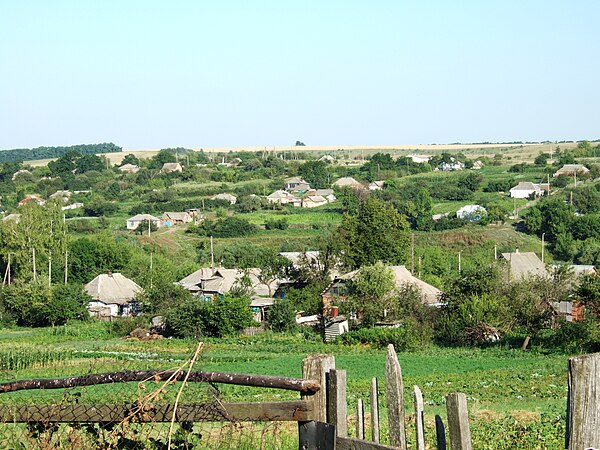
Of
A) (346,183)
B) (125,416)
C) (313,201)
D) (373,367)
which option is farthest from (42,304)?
(346,183)

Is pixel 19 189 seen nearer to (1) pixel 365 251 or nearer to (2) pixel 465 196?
(2) pixel 465 196

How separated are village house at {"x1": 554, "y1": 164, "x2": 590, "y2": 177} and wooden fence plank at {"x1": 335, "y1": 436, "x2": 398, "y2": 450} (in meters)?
111

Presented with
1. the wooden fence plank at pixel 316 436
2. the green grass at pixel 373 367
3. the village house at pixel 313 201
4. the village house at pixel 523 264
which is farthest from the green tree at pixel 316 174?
the wooden fence plank at pixel 316 436

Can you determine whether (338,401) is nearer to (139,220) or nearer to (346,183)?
(139,220)

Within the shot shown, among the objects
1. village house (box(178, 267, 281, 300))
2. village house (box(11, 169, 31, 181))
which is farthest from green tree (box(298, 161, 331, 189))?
village house (box(178, 267, 281, 300))

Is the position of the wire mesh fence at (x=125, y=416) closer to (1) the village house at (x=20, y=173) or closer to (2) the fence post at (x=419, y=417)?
(2) the fence post at (x=419, y=417)

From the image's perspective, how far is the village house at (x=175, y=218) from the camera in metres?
94.8

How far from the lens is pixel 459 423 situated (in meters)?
4.12

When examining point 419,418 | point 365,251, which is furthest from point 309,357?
point 365,251

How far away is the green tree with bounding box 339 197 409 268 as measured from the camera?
6306 cm

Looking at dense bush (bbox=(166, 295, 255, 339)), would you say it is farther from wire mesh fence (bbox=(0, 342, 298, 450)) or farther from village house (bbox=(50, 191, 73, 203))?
village house (bbox=(50, 191, 73, 203))

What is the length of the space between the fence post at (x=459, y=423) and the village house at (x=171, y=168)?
136948mm

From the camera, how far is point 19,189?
129375 millimetres

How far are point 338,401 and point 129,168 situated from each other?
154104 millimetres
